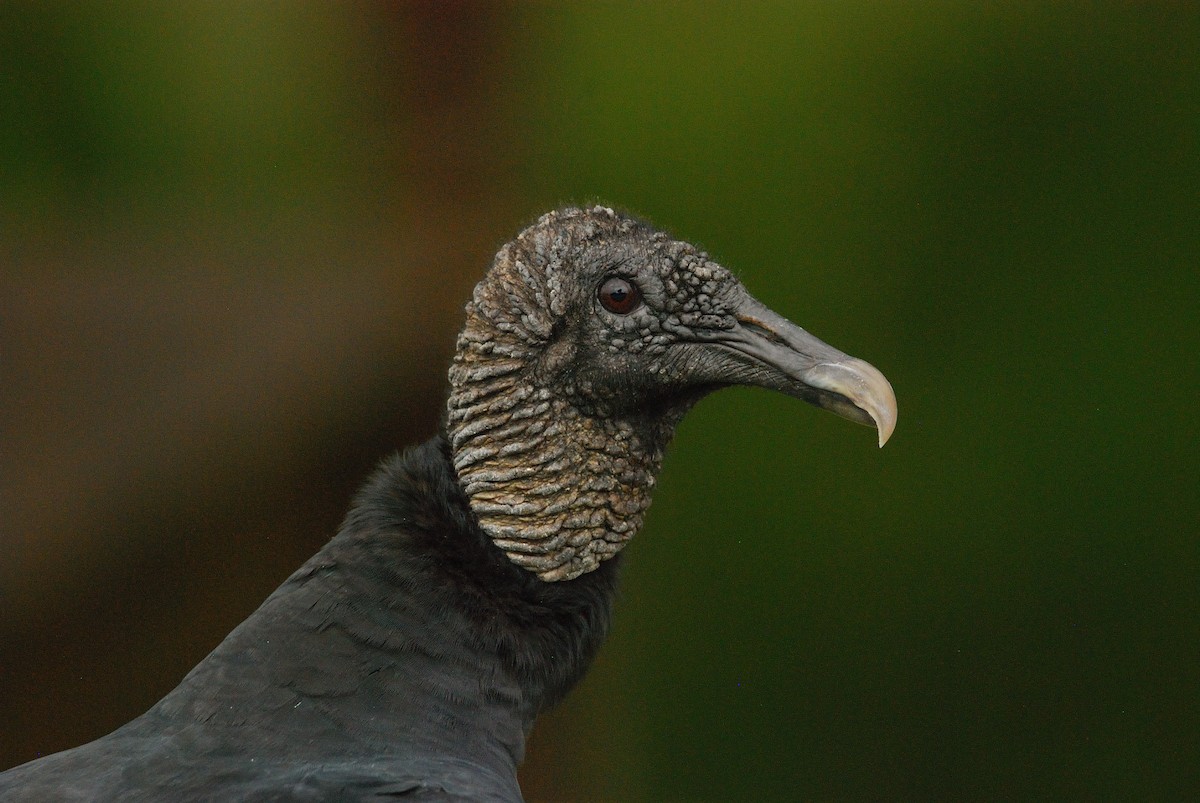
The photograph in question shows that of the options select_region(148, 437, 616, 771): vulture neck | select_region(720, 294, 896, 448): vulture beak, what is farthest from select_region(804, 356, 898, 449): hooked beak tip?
select_region(148, 437, 616, 771): vulture neck

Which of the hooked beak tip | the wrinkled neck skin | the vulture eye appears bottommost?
the wrinkled neck skin

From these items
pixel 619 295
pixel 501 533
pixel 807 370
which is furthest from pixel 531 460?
pixel 807 370

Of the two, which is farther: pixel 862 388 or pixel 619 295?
pixel 619 295

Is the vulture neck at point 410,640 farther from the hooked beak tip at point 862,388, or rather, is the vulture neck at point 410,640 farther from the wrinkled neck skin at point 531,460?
the hooked beak tip at point 862,388

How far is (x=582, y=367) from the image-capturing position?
208 cm

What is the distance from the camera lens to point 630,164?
11.2 ft

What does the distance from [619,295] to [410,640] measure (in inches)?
27.4

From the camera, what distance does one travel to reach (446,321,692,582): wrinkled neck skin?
2.03m

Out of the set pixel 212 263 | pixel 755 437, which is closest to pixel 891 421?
pixel 755 437

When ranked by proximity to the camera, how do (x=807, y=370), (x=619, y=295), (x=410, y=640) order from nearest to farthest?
(x=410, y=640), (x=807, y=370), (x=619, y=295)

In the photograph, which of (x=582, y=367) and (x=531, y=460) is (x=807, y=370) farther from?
(x=531, y=460)

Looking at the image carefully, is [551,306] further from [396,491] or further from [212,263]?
[212,263]

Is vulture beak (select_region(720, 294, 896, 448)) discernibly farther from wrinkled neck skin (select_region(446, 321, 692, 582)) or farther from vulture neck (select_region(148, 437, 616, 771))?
vulture neck (select_region(148, 437, 616, 771))

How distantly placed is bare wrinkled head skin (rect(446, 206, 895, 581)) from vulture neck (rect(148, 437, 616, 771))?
0.19 ft
